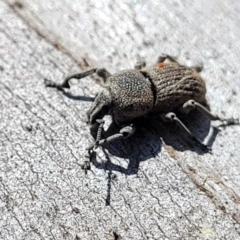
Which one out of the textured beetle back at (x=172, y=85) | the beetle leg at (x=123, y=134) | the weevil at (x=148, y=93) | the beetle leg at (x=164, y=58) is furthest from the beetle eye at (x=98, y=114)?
the beetle leg at (x=164, y=58)

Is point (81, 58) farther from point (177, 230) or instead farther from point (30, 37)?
point (177, 230)

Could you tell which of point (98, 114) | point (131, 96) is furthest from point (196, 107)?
point (98, 114)

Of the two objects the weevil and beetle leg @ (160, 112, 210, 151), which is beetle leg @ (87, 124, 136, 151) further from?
beetle leg @ (160, 112, 210, 151)

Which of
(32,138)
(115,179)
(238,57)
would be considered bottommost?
(32,138)

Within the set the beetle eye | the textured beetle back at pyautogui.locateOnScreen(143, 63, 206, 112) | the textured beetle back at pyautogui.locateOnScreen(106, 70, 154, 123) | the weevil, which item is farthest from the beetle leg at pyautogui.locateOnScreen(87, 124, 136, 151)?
the textured beetle back at pyautogui.locateOnScreen(143, 63, 206, 112)

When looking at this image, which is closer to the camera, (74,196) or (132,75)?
(74,196)

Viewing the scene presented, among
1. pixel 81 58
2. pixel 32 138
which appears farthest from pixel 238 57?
pixel 32 138
